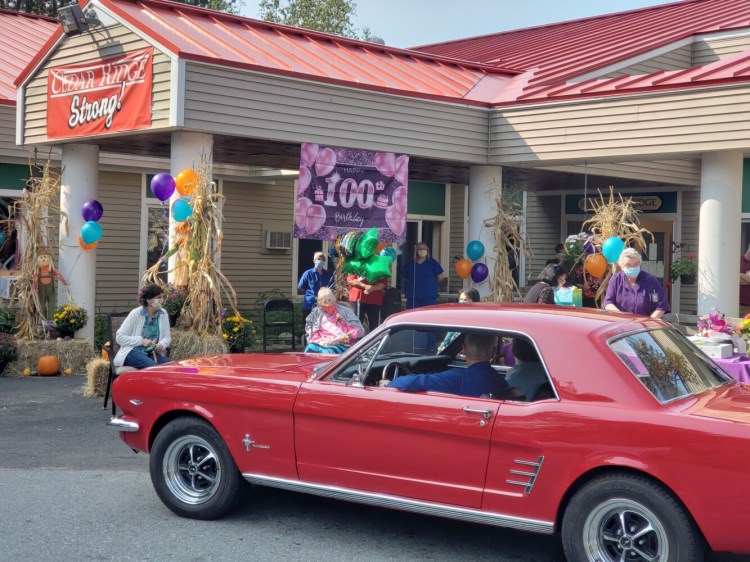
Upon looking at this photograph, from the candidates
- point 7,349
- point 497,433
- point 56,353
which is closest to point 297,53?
point 56,353

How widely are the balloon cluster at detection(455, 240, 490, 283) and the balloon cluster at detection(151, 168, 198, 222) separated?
13.1 ft

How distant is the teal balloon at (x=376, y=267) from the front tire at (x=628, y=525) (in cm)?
739

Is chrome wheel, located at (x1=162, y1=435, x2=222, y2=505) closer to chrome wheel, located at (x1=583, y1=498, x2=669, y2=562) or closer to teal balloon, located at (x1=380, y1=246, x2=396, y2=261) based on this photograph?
chrome wheel, located at (x1=583, y1=498, x2=669, y2=562)

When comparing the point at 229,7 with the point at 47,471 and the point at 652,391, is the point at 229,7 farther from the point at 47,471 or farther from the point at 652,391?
the point at 652,391

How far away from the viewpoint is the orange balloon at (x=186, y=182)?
424 inches

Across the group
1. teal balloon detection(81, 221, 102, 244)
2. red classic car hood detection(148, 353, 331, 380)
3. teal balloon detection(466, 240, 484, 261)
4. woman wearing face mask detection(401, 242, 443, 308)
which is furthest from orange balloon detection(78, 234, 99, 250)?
red classic car hood detection(148, 353, 331, 380)

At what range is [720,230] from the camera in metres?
11.0

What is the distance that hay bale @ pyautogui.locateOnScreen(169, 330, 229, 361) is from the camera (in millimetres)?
10734

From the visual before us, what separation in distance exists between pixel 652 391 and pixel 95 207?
9065 mm

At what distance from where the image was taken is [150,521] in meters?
6.16

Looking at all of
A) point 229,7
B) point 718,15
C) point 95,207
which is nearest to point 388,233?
point 95,207

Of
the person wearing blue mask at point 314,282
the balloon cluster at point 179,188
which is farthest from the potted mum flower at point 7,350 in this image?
the person wearing blue mask at point 314,282

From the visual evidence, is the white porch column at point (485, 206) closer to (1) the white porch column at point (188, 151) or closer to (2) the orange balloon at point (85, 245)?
(1) the white porch column at point (188, 151)

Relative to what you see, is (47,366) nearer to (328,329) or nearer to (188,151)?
(188,151)
